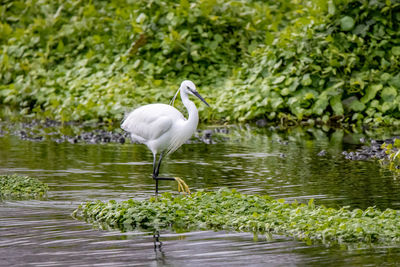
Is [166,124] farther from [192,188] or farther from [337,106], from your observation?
[337,106]

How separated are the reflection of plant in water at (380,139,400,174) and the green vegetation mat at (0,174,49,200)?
550 cm

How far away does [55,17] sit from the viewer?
26.2 m

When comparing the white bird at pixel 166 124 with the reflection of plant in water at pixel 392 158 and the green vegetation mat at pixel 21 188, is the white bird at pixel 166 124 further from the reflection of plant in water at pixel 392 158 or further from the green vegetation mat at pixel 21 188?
the reflection of plant in water at pixel 392 158

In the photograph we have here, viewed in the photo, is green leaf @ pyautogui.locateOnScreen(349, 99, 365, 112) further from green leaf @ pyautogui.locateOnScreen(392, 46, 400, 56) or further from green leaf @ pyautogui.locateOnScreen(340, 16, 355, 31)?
green leaf @ pyautogui.locateOnScreen(340, 16, 355, 31)

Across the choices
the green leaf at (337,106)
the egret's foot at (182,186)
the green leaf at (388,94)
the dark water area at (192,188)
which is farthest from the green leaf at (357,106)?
the egret's foot at (182,186)

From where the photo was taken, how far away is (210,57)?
76.0 ft

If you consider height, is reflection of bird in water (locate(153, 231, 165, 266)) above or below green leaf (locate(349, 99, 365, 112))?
below

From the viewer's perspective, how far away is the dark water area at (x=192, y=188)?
7.54 meters

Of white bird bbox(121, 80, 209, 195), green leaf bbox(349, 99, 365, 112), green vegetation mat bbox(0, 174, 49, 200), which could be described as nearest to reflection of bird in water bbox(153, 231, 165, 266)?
white bird bbox(121, 80, 209, 195)

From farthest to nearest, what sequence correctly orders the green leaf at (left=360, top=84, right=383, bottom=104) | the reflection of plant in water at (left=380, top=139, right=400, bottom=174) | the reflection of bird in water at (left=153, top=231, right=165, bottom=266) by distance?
the green leaf at (left=360, top=84, right=383, bottom=104) < the reflection of plant in water at (left=380, top=139, right=400, bottom=174) < the reflection of bird in water at (left=153, top=231, right=165, bottom=266)

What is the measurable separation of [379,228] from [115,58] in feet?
54.6

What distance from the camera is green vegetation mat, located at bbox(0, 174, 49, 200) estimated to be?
35.3ft

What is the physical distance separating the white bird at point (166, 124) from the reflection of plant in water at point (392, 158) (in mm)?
3515

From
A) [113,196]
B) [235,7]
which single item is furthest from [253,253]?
[235,7]
